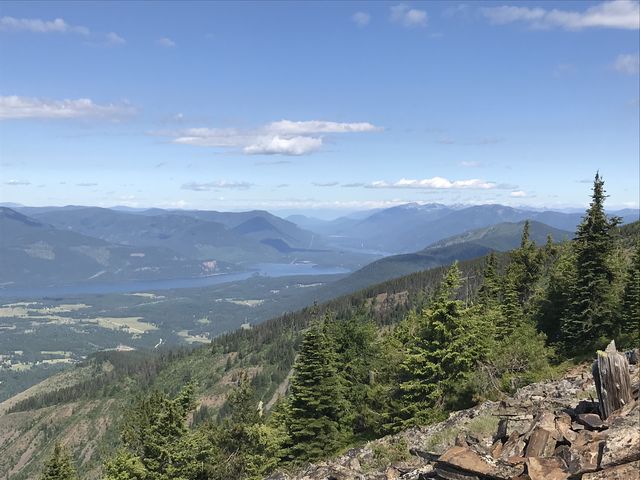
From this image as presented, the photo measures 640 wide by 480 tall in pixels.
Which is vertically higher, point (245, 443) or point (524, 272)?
point (524, 272)

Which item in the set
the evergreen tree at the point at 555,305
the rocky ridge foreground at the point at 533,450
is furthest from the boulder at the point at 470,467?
the evergreen tree at the point at 555,305

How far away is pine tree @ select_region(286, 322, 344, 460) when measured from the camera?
33125mm

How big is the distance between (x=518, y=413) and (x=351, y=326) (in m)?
30.3

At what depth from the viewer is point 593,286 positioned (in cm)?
4166

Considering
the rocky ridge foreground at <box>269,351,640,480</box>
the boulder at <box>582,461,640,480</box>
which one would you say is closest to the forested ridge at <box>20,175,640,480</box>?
the rocky ridge foreground at <box>269,351,640,480</box>

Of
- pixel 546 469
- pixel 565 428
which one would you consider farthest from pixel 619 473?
pixel 565 428

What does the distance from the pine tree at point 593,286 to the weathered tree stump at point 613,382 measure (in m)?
30.5

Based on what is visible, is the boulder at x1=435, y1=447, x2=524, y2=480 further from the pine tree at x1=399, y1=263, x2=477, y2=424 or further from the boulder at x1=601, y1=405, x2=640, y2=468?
the pine tree at x1=399, y1=263, x2=477, y2=424

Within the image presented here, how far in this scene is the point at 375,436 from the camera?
34.8m

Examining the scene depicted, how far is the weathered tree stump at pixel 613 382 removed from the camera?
13414mm

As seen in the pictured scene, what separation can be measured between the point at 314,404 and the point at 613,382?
23.0 metres

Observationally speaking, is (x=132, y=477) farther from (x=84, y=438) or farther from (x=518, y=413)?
(x=84, y=438)

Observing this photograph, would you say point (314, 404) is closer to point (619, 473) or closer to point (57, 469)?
point (619, 473)

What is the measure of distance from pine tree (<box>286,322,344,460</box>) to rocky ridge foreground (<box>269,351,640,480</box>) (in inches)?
502
